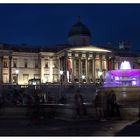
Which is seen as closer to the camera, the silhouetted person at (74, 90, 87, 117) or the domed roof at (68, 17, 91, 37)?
the silhouetted person at (74, 90, 87, 117)

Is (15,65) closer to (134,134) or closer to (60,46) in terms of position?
(60,46)

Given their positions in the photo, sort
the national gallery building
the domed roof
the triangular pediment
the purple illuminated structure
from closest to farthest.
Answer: the purple illuminated structure → the national gallery building → the triangular pediment → the domed roof

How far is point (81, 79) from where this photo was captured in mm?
76062

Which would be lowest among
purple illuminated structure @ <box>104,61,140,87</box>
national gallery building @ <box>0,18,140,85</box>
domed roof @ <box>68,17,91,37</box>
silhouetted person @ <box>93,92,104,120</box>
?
silhouetted person @ <box>93,92,104,120</box>

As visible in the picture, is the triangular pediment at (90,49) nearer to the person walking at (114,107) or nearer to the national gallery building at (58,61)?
the national gallery building at (58,61)

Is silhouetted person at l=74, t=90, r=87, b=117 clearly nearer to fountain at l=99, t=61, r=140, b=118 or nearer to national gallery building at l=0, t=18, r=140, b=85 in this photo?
fountain at l=99, t=61, r=140, b=118

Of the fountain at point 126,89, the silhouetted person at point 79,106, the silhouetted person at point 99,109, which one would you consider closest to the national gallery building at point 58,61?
Result: the fountain at point 126,89

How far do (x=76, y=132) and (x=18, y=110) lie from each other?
21.5 feet

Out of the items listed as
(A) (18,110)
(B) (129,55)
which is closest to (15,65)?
(B) (129,55)

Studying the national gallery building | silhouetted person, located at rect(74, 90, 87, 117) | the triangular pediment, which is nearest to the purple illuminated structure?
silhouetted person, located at rect(74, 90, 87, 117)

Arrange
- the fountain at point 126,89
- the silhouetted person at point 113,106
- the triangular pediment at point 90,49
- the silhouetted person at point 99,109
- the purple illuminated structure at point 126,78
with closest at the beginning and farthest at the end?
the silhouetted person at point 99,109 < the silhouetted person at point 113,106 < the fountain at point 126,89 < the purple illuminated structure at point 126,78 < the triangular pediment at point 90,49

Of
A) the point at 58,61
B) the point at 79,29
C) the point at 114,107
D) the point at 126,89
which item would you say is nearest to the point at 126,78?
the point at 126,89

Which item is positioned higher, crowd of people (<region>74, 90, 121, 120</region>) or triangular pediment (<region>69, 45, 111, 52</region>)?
triangular pediment (<region>69, 45, 111, 52</region>)

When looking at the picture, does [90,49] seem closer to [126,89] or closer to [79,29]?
[79,29]
